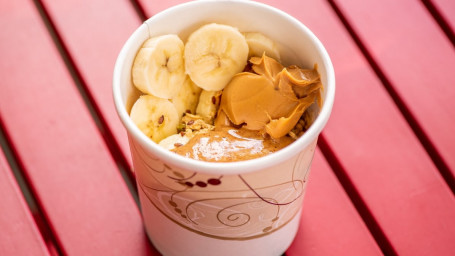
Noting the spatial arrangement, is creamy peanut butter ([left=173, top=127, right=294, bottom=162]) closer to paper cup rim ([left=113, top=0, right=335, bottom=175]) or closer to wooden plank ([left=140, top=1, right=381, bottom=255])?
paper cup rim ([left=113, top=0, right=335, bottom=175])

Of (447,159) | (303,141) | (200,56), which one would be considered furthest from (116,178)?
(447,159)

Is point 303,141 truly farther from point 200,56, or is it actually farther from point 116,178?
point 116,178

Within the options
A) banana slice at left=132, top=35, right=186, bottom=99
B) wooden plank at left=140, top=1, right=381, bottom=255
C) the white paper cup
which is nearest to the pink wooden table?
wooden plank at left=140, top=1, right=381, bottom=255

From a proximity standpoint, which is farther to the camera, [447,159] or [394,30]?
[394,30]

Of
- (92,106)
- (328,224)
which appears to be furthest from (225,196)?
(92,106)

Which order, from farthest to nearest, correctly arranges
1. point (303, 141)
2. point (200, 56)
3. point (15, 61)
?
point (15, 61)
point (200, 56)
point (303, 141)

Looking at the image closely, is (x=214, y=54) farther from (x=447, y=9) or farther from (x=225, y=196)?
(x=447, y=9)
